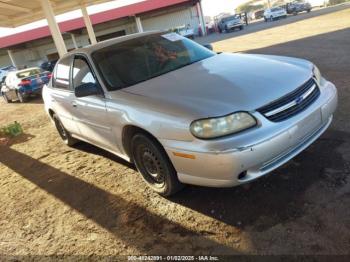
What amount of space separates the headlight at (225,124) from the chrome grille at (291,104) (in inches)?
6.0

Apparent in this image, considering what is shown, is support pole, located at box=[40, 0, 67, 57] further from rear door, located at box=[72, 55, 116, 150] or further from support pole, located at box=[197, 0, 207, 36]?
support pole, located at box=[197, 0, 207, 36]

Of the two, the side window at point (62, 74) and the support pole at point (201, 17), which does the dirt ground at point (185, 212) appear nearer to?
the side window at point (62, 74)

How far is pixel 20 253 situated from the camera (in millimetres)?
3459

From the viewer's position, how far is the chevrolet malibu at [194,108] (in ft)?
9.70

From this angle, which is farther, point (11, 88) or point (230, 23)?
point (230, 23)

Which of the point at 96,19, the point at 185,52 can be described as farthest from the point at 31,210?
the point at 96,19

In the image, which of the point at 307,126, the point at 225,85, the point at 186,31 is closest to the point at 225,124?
the point at 225,85

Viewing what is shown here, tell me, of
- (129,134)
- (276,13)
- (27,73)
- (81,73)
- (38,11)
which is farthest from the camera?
(276,13)

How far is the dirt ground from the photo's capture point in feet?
9.47

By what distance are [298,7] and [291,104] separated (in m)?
36.8

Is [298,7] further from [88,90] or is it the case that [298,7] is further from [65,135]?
[88,90]

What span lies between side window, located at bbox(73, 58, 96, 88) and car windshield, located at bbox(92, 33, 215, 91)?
0.56 ft

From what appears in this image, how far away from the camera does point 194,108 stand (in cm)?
307

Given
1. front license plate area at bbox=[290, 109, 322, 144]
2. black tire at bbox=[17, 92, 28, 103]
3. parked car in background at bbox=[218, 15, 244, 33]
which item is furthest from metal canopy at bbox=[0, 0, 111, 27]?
parked car in background at bbox=[218, 15, 244, 33]
